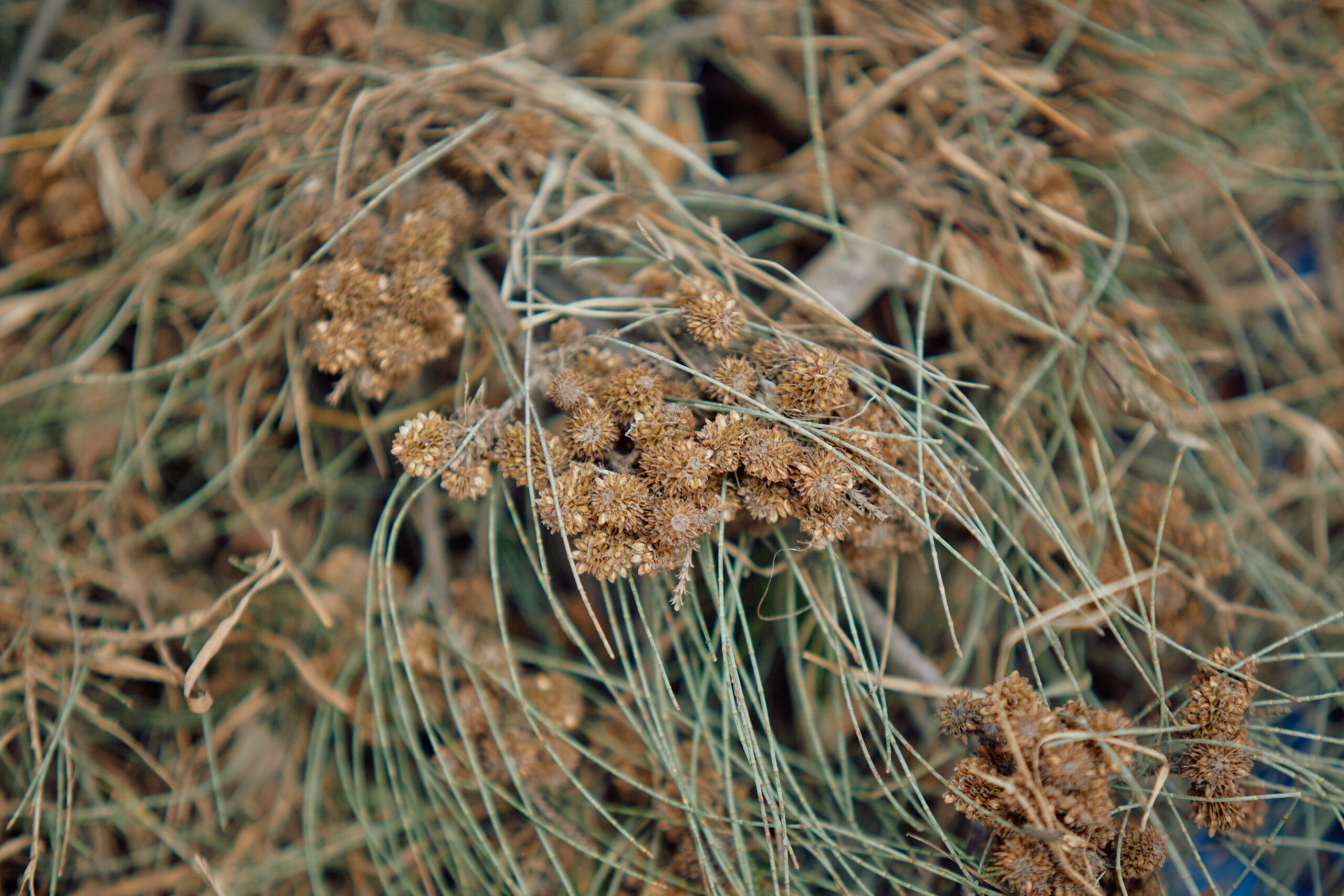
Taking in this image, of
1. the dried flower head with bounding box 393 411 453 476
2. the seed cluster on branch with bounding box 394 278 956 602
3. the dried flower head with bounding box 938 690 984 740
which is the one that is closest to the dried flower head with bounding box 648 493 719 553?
the seed cluster on branch with bounding box 394 278 956 602

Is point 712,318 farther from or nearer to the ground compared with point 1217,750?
farther from the ground

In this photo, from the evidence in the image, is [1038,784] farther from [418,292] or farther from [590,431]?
[418,292]

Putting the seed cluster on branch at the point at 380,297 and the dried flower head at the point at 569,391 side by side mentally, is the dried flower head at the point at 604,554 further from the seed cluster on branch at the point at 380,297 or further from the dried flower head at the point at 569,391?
the seed cluster on branch at the point at 380,297

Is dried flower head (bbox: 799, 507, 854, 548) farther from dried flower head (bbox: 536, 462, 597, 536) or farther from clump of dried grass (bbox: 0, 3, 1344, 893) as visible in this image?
dried flower head (bbox: 536, 462, 597, 536)

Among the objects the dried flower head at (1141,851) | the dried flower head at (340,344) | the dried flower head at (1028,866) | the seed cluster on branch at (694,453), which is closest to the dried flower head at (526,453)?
the seed cluster on branch at (694,453)

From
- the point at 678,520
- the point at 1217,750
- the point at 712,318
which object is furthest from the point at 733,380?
the point at 1217,750

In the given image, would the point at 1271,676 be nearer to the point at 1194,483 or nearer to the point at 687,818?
the point at 1194,483

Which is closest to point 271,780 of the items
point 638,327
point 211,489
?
point 211,489
